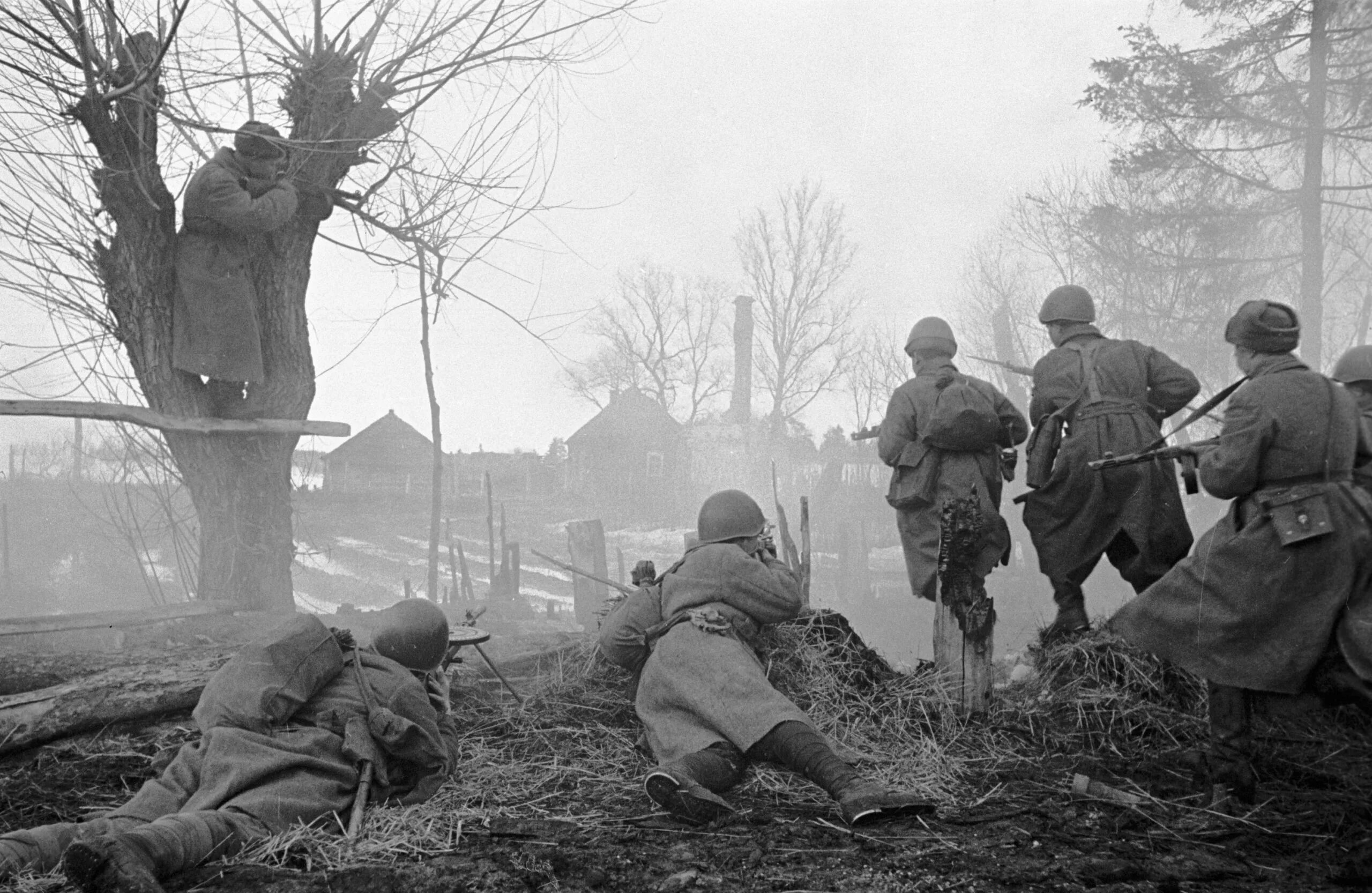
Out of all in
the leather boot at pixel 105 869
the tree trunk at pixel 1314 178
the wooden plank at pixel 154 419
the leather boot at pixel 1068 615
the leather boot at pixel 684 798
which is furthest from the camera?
the tree trunk at pixel 1314 178

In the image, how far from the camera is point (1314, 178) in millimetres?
15062

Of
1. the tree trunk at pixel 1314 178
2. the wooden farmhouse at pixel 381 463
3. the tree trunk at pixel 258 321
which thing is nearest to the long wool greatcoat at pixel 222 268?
the tree trunk at pixel 258 321

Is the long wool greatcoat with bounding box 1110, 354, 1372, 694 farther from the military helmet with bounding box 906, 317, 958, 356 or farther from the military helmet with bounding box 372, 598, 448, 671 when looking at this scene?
the military helmet with bounding box 372, 598, 448, 671

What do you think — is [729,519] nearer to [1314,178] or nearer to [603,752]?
[603,752]

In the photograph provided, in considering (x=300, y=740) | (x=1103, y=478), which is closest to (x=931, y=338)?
(x=1103, y=478)

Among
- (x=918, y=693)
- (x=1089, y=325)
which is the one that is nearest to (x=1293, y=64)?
(x=1089, y=325)

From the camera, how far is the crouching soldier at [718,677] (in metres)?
3.53

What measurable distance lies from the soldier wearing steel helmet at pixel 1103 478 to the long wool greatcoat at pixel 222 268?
18.8ft

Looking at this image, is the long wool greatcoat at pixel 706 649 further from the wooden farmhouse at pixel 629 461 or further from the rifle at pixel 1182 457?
the wooden farmhouse at pixel 629 461

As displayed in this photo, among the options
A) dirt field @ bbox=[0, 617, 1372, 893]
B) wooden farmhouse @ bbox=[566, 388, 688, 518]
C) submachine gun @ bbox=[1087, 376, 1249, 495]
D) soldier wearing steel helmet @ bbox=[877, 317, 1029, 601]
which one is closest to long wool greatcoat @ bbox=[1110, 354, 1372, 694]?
submachine gun @ bbox=[1087, 376, 1249, 495]

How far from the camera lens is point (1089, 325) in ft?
19.3

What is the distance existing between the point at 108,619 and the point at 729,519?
5379mm

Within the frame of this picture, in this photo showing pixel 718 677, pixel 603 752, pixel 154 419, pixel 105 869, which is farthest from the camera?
pixel 154 419

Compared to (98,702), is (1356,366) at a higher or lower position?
higher
